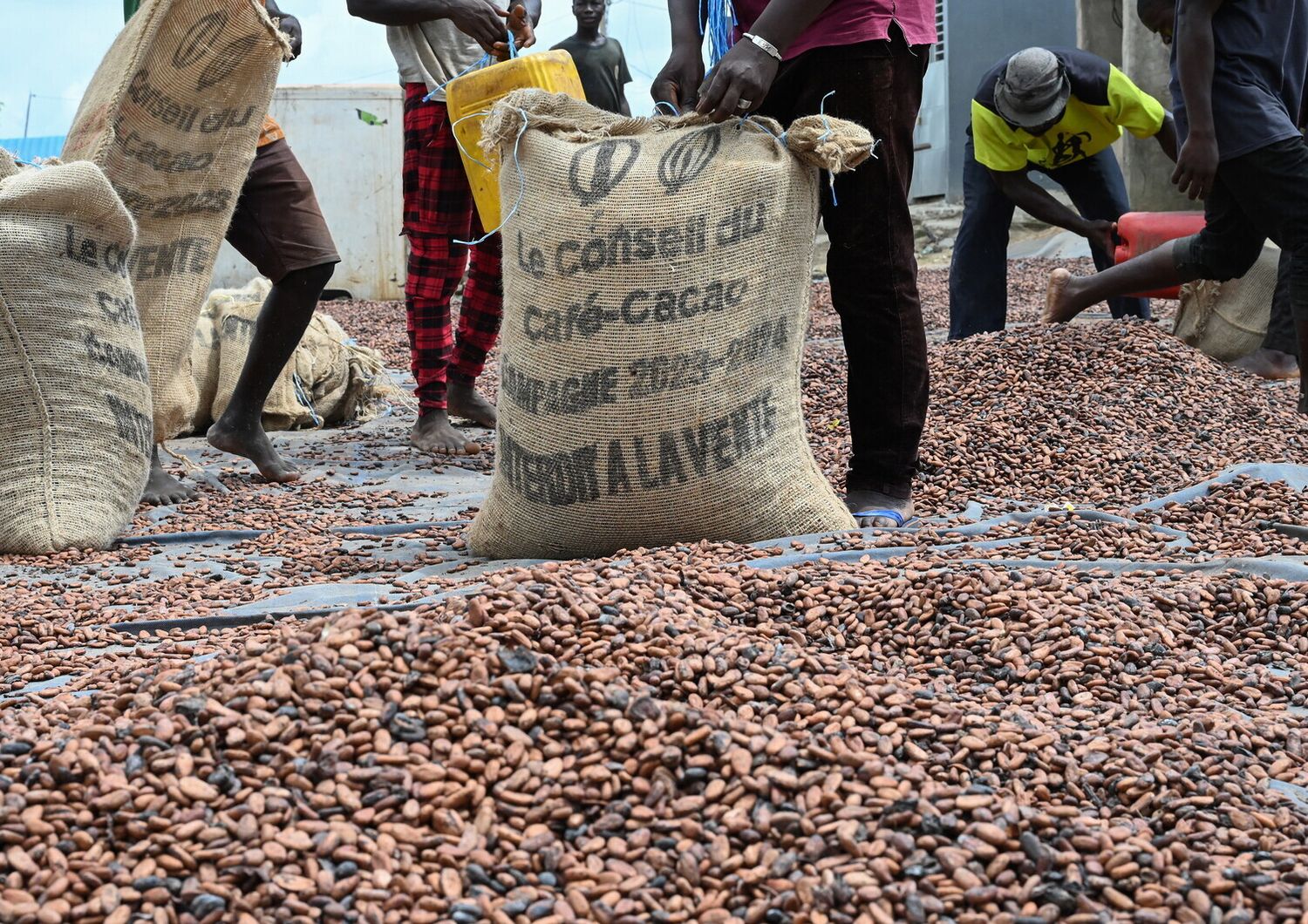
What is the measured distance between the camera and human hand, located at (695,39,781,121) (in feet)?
8.04

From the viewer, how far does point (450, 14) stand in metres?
3.68

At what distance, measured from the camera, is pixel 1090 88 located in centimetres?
498

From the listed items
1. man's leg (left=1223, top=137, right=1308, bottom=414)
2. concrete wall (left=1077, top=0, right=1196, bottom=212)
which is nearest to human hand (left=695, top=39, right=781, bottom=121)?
man's leg (left=1223, top=137, right=1308, bottom=414)

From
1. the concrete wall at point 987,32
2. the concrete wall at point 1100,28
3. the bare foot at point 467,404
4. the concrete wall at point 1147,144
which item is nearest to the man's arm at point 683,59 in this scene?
the bare foot at point 467,404

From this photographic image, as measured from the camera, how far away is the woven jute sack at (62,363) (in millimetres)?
2881

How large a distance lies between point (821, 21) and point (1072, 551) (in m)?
1.12

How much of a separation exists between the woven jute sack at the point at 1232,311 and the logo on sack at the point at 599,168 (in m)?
3.60

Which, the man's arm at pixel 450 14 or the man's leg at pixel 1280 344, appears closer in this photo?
the man's arm at pixel 450 14

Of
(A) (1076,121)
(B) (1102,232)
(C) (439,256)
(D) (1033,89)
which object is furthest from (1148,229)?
(C) (439,256)

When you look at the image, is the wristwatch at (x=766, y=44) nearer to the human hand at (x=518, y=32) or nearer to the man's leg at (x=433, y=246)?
the human hand at (x=518, y=32)

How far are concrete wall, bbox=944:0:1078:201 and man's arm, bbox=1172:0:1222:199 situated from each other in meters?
7.94

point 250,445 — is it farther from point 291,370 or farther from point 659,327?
point 659,327

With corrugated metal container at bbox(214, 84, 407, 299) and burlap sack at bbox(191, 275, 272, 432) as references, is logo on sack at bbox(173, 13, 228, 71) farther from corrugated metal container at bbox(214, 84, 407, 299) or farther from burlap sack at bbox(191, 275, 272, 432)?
corrugated metal container at bbox(214, 84, 407, 299)

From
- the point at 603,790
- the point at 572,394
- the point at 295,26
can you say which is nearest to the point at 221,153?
the point at 295,26
